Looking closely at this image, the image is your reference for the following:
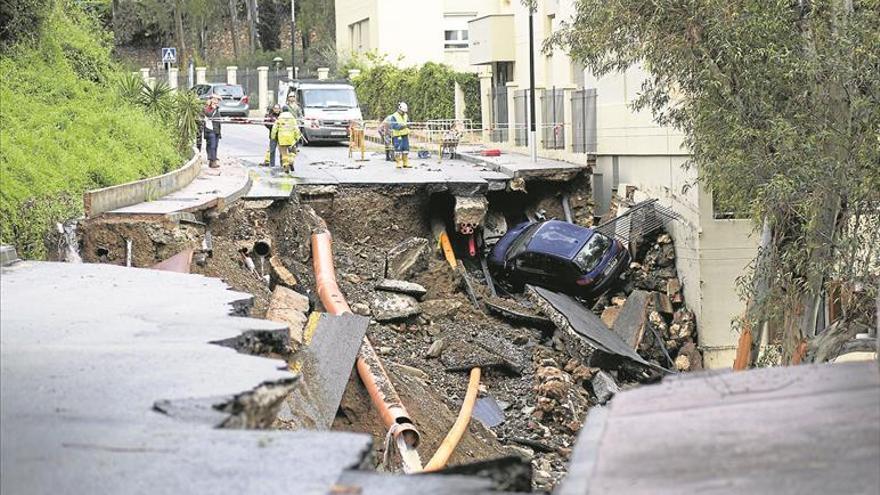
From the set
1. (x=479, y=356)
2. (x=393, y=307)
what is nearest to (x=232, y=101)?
(x=393, y=307)

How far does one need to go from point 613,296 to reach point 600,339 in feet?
11.7

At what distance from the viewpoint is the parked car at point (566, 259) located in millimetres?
26422

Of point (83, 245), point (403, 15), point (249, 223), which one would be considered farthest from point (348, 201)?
point (403, 15)

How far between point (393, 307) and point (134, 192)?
6953 mm

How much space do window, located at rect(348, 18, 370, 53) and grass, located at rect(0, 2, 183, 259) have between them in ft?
117

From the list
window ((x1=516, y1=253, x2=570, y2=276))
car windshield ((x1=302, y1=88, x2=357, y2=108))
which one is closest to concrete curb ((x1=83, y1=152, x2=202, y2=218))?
window ((x1=516, y1=253, x2=570, y2=276))

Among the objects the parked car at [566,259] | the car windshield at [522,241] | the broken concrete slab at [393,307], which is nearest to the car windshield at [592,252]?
the parked car at [566,259]

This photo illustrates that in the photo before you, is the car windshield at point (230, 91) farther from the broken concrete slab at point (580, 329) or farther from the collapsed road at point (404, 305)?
the broken concrete slab at point (580, 329)

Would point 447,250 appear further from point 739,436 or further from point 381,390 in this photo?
point 739,436

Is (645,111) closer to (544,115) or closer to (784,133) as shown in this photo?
(544,115)

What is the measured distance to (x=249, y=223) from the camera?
75.3 feet

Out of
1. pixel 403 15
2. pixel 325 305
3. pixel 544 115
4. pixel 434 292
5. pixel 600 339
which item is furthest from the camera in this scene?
pixel 403 15

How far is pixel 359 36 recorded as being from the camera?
211 feet

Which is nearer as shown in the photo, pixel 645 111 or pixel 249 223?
pixel 249 223
